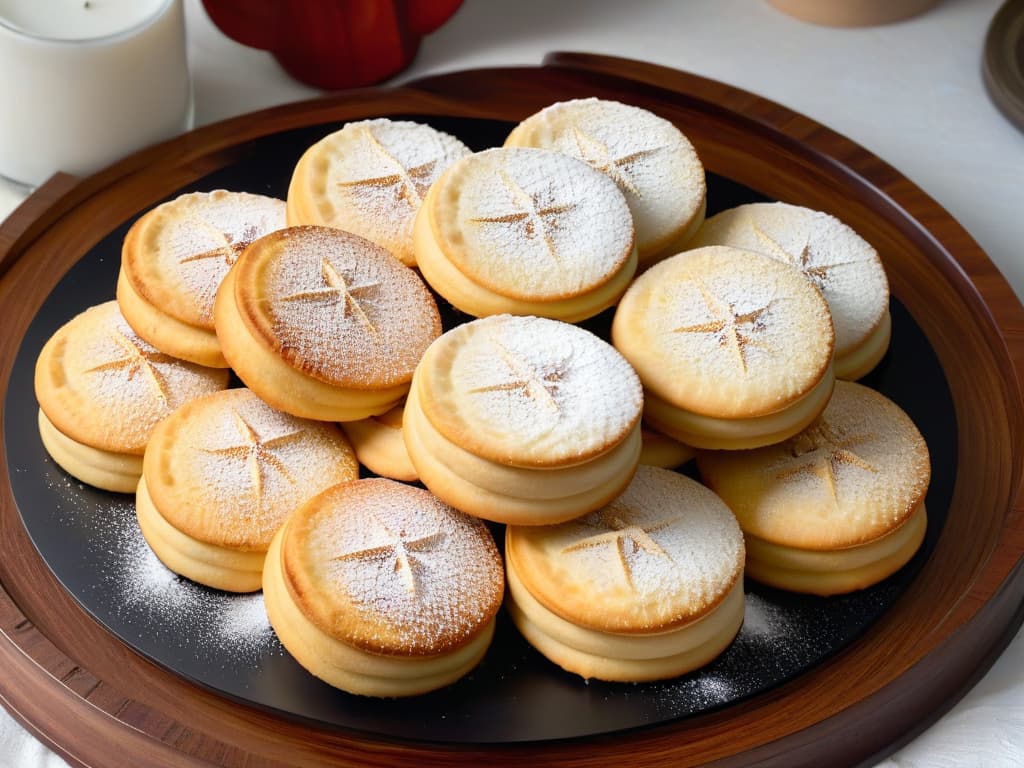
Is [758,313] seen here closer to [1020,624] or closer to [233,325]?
[1020,624]

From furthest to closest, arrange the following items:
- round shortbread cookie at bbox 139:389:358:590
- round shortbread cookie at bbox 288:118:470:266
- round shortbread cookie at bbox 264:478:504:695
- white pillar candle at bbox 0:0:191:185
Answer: white pillar candle at bbox 0:0:191:185 < round shortbread cookie at bbox 288:118:470:266 < round shortbread cookie at bbox 139:389:358:590 < round shortbread cookie at bbox 264:478:504:695

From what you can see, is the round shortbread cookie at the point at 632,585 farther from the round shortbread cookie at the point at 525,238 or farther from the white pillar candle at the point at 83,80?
the white pillar candle at the point at 83,80

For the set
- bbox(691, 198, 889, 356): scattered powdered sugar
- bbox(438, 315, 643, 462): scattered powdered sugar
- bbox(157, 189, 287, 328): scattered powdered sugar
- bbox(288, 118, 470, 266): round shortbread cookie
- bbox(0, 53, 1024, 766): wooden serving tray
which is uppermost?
bbox(288, 118, 470, 266): round shortbread cookie

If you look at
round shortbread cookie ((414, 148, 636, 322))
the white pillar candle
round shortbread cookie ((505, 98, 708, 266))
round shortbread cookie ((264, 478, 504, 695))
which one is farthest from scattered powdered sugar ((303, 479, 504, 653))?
the white pillar candle

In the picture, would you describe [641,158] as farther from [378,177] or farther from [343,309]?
[343,309]

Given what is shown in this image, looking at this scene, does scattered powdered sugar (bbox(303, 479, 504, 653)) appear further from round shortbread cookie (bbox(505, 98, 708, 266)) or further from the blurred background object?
the blurred background object

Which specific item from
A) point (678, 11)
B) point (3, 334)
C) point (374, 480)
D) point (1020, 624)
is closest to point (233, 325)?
point (374, 480)

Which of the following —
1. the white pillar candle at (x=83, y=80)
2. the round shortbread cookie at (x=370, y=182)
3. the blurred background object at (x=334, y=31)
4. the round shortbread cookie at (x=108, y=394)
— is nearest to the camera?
the round shortbread cookie at (x=108, y=394)

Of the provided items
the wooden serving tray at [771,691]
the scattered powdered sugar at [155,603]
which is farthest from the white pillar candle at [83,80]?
the scattered powdered sugar at [155,603]
